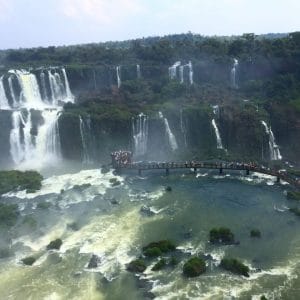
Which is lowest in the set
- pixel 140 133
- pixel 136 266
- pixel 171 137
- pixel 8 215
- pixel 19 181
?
pixel 136 266

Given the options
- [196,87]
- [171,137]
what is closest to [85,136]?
[171,137]

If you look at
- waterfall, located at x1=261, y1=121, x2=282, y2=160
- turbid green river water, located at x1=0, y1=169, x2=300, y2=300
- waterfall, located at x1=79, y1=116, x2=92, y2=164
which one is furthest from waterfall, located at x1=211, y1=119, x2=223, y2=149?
waterfall, located at x1=79, y1=116, x2=92, y2=164

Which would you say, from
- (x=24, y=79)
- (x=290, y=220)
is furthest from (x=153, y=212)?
(x=24, y=79)

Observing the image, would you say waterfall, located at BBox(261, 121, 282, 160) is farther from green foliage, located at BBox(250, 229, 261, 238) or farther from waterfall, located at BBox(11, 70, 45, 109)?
waterfall, located at BBox(11, 70, 45, 109)

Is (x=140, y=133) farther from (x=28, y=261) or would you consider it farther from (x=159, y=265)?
(x=159, y=265)

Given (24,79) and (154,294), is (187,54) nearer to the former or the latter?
(24,79)

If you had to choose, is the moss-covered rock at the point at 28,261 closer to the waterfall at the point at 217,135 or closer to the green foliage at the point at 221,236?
the green foliage at the point at 221,236
